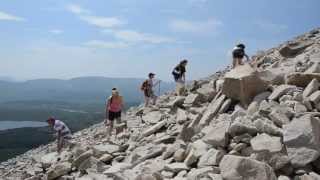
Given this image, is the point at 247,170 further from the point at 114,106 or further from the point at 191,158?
the point at 114,106

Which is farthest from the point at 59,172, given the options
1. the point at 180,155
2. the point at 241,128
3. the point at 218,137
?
the point at 241,128

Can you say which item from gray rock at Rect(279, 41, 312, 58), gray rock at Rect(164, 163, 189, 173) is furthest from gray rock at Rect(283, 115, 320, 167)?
gray rock at Rect(279, 41, 312, 58)

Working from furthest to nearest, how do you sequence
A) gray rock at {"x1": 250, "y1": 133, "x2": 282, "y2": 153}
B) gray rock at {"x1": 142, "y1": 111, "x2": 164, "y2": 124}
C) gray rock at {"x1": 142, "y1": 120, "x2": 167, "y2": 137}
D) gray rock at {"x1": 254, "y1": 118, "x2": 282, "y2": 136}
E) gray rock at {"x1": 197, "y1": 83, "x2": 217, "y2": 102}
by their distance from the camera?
gray rock at {"x1": 142, "y1": 111, "x2": 164, "y2": 124}
gray rock at {"x1": 197, "y1": 83, "x2": 217, "y2": 102}
gray rock at {"x1": 142, "y1": 120, "x2": 167, "y2": 137}
gray rock at {"x1": 254, "y1": 118, "x2": 282, "y2": 136}
gray rock at {"x1": 250, "y1": 133, "x2": 282, "y2": 153}

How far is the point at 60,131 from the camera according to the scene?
23.7 metres

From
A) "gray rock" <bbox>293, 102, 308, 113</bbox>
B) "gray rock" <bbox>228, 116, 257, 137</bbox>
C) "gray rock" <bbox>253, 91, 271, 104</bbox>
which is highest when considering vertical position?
"gray rock" <bbox>253, 91, 271, 104</bbox>

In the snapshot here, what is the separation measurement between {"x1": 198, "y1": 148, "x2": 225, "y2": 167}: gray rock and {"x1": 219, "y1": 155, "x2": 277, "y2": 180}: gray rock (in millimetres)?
1249

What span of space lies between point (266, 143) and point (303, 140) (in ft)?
3.08

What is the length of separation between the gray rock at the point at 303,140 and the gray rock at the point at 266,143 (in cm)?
24

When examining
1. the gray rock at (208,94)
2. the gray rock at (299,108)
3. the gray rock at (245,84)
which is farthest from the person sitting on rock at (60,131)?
the gray rock at (299,108)

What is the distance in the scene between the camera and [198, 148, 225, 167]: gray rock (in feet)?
42.7

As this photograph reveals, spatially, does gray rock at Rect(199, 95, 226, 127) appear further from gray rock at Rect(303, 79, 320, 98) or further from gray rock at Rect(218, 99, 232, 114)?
gray rock at Rect(303, 79, 320, 98)

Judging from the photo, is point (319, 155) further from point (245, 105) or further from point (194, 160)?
point (245, 105)

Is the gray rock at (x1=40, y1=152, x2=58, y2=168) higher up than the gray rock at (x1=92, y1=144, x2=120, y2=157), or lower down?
lower down

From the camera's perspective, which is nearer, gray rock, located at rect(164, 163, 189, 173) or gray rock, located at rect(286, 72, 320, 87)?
gray rock, located at rect(164, 163, 189, 173)
